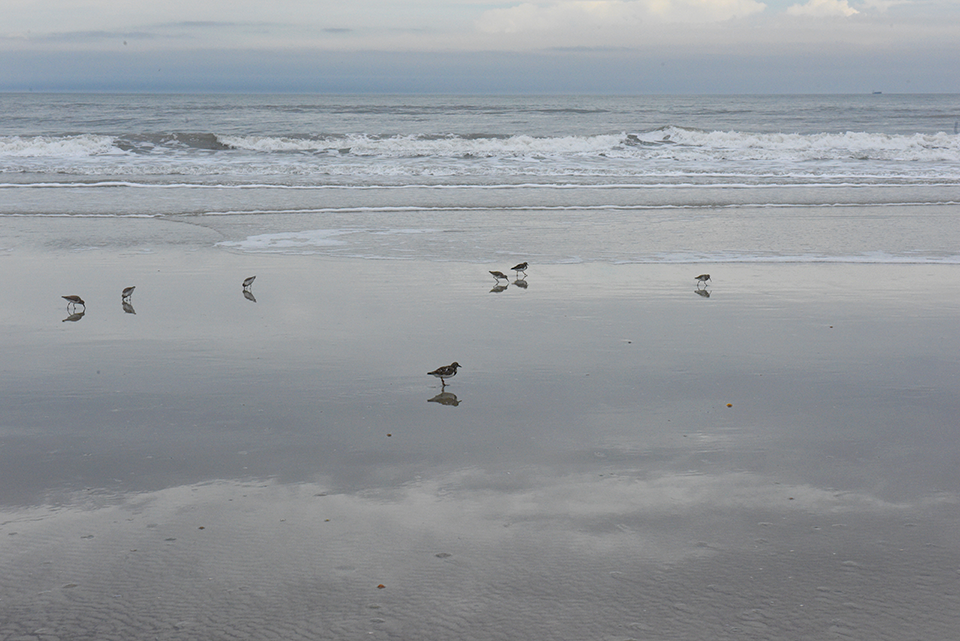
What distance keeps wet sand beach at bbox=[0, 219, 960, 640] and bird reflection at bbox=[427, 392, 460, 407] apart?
0.02 metres

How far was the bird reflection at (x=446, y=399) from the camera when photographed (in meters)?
5.66

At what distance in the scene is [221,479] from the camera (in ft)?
14.5

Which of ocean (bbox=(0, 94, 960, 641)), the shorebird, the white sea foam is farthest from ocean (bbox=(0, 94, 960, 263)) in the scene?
the shorebird

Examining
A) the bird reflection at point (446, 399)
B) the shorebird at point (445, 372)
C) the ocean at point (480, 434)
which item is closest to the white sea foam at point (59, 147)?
the ocean at point (480, 434)

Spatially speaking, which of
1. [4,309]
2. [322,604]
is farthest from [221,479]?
[4,309]

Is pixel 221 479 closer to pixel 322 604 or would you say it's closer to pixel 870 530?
pixel 322 604

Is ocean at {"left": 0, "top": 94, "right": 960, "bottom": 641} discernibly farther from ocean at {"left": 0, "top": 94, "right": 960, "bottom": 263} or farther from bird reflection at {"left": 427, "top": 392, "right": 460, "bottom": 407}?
ocean at {"left": 0, "top": 94, "right": 960, "bottom": 263}

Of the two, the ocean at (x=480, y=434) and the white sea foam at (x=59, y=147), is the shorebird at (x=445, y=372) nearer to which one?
the ocean at (x=480, y=434)

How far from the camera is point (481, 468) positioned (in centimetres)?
459

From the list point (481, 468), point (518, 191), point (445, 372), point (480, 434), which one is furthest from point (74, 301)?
point (518, 191)

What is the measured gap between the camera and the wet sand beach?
10.9 feet

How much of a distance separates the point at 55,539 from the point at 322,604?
1442 mm

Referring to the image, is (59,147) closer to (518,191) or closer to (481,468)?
(518,191)

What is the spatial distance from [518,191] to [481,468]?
1562cm
